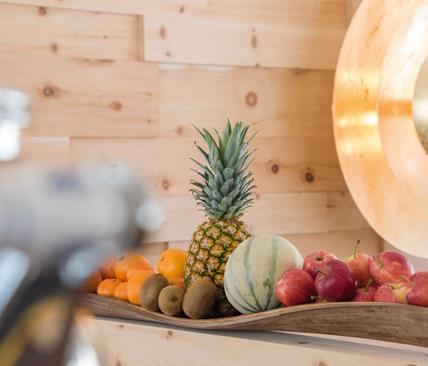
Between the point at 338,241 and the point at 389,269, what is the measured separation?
7.79 ft

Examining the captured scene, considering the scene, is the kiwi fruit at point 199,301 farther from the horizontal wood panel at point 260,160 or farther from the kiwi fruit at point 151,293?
the horizontal wood panel at point 260,160

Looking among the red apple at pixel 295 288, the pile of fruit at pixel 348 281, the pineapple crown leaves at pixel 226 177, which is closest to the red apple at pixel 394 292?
the pile of fruit at pixel 348 281

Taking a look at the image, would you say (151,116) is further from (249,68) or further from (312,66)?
(312,66)

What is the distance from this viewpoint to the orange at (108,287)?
5.29ft

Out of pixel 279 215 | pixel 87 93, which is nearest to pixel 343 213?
pixel 279 215

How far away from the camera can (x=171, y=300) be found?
1.45 meters

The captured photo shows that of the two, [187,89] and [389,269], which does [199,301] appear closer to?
[389,269]

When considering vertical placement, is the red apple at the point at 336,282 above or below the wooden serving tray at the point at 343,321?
above

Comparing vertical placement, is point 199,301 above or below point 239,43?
below

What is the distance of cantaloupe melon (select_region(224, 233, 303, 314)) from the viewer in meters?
1.36

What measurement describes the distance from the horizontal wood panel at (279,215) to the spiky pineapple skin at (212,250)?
1.58 meters

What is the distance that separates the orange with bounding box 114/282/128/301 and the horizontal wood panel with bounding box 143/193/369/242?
5.00 ft

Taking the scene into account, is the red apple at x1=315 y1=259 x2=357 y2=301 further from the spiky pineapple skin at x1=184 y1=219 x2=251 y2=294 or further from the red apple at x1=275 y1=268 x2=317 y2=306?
the spiky pineapple skin at x1=184 y1=219 x2=251 y2=294

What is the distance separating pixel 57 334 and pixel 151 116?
3052 millimetres
